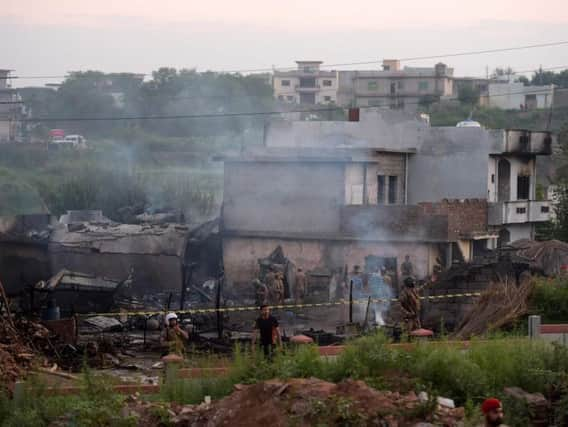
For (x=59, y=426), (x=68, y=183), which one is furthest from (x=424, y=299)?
(x=68, y=183)

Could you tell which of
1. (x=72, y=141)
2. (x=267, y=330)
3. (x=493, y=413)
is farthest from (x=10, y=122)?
(x=493, y=413)

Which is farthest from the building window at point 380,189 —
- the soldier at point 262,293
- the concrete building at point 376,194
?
the soldier at point 262,293

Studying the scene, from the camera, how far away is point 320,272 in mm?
32688

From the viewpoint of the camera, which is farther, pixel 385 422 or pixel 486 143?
pixel 486 143

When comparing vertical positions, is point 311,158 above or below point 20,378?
above

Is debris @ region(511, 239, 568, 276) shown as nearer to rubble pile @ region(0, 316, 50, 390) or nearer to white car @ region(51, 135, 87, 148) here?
rubble pile @ region(0, 316, 50, 390)

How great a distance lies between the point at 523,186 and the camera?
4319cm

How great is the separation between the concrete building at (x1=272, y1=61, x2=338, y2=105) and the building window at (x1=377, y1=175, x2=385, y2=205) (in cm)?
8466

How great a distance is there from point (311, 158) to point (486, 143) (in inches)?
329

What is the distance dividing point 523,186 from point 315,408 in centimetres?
3256

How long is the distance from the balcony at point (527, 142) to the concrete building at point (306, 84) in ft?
264

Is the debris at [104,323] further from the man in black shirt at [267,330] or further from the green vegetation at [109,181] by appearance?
the green vegetation at [109,181]

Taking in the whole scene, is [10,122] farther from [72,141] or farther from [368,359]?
[368,359]

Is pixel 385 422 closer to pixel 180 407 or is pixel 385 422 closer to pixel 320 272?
pixel 180 407
